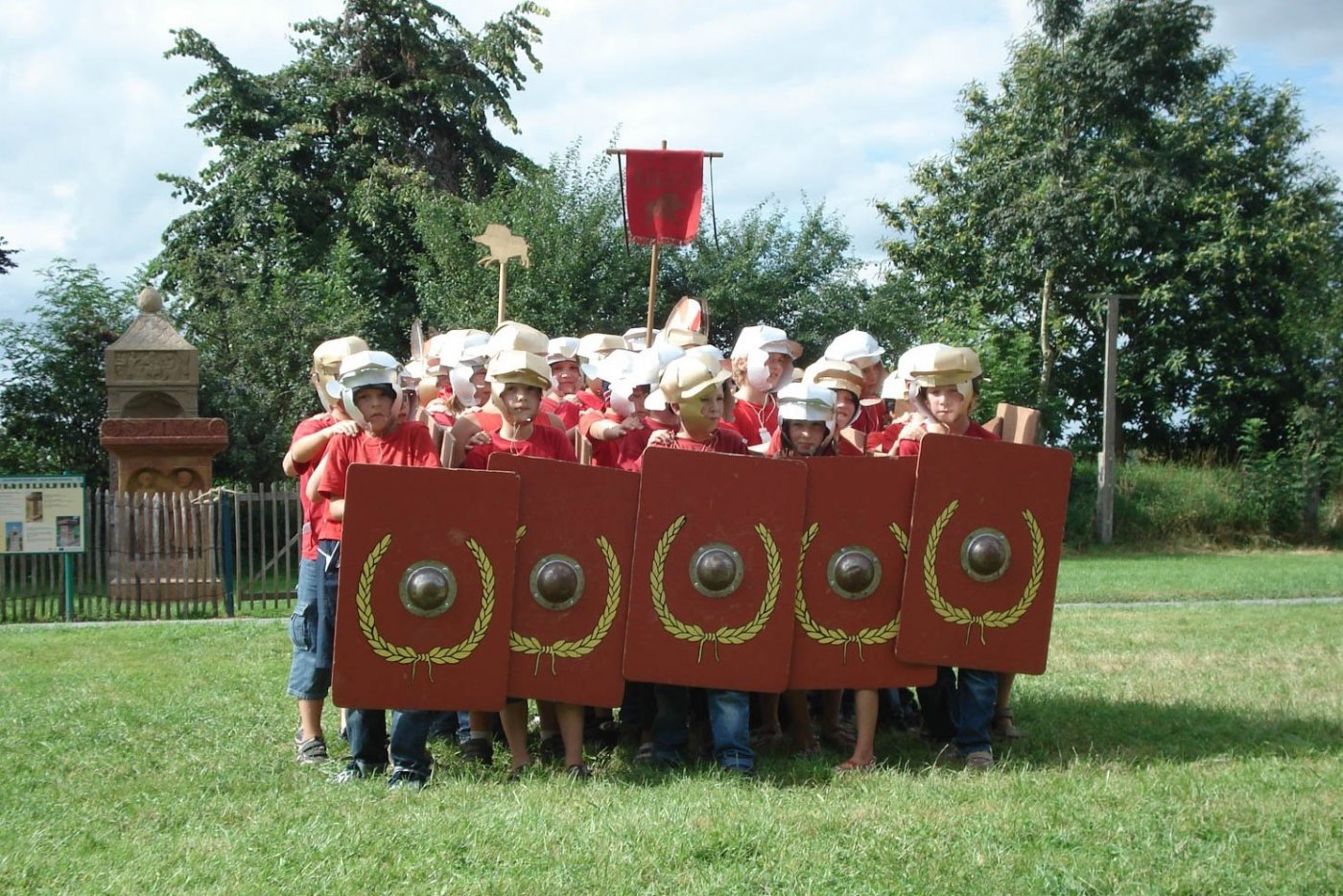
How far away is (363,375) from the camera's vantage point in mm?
4852

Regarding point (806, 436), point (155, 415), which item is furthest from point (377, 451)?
point (155, 415)

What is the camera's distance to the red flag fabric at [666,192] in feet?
24.8

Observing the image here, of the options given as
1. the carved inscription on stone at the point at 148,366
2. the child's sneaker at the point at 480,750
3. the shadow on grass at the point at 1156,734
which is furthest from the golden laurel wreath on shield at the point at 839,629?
the carved inscription on stone at the point at 148,366

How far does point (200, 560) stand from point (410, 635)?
28.3ft

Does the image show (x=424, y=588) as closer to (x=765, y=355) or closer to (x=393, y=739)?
(x=393, y=739)

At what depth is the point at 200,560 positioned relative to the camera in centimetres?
1261

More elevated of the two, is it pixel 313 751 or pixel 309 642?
pixel 309 642

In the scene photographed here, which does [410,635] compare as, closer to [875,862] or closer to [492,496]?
[492,496]

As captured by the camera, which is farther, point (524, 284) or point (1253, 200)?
point (1253, 200)

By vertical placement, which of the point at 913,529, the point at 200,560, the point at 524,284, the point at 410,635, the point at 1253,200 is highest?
the point at 1253,200

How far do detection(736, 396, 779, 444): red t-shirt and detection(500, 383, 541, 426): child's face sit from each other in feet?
2.94

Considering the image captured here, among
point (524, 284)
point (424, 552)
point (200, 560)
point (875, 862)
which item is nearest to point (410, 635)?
point (424, 552)

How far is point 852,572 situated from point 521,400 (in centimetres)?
134

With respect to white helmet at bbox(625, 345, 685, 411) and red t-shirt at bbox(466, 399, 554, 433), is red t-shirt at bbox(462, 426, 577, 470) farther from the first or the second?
white helmet at bbox(625, 345, 685, 411)
